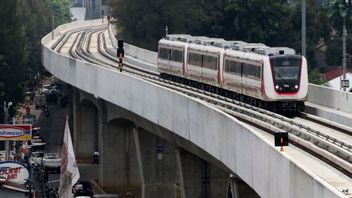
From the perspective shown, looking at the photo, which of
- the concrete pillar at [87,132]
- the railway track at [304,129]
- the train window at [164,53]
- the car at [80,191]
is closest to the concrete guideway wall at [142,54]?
the concrete pillar at [87,132]

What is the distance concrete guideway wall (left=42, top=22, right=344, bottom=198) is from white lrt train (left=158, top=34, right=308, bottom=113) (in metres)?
4.80

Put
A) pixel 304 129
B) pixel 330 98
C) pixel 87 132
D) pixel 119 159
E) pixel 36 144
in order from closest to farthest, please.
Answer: pixel 304 129
pixel 330 98
pixel 119 159
pixel 36 144
pixel 87 132

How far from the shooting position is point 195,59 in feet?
228

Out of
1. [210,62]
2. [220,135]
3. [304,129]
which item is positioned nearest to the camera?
[220,135]

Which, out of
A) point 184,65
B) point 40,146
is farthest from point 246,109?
point 40,146

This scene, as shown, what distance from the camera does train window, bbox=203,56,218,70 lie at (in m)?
64.1

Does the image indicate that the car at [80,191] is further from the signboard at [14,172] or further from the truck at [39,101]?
the truck at [39,101]

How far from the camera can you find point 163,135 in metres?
59.9

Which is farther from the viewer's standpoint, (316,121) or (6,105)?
(6,105)

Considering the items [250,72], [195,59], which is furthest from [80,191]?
[250,72]

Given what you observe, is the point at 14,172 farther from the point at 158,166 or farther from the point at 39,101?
the point at 39,101

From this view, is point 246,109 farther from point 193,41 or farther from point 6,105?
point 6,105

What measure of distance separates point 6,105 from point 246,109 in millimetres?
64234

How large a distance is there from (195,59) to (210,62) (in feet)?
14.6
